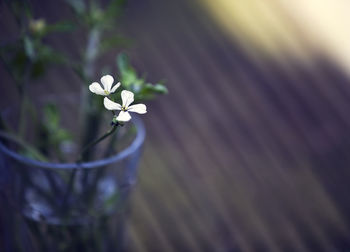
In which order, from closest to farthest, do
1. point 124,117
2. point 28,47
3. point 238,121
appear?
point 124,117
point 28,47
point 238,121

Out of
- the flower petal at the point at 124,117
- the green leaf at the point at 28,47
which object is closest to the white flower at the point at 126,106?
the flower petal at the point at 124,117

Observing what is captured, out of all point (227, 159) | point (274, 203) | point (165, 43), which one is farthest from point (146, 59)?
point (274, 203)

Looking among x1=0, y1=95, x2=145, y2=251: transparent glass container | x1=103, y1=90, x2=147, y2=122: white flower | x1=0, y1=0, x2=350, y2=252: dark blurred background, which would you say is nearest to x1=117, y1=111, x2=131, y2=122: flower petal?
x1=103, y1=90, x2=147, y2=122: white flower

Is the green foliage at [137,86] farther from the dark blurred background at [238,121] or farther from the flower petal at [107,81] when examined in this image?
the dark blurred background at [238,121]

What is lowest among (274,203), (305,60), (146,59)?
(274,203)

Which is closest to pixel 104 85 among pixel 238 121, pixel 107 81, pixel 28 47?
pixel 107 81

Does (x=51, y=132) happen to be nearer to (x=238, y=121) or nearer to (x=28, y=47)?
(x=28, y=47)

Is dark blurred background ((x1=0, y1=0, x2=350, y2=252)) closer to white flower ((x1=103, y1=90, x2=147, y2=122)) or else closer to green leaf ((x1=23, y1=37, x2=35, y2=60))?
green leaf ((x1=23, y1=37, x2=35, y2=60))

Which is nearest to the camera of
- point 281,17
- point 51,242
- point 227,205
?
point 51,242

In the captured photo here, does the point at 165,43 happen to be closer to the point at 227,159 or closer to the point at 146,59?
the point at 146,59
